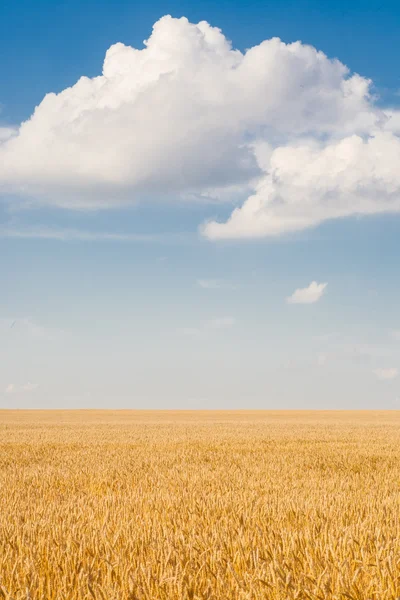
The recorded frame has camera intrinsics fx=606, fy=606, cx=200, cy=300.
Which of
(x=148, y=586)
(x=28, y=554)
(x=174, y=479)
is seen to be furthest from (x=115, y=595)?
(x=174, y=479)

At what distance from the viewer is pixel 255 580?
3.79 meters

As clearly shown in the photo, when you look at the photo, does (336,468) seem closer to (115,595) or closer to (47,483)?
(47,483)

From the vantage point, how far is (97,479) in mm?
10969

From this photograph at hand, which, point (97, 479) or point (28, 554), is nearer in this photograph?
point (28, 554)

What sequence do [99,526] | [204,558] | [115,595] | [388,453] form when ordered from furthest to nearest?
[388,453] < [99,526] < [204,558] < [115,595]

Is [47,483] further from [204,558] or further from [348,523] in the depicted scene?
[204,558]

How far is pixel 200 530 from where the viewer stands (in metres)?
5.73

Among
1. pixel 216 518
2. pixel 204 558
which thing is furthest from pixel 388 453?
pixel 204 558

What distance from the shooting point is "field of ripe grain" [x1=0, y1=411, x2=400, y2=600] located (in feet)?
12.5

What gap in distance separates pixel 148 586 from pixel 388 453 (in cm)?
1434

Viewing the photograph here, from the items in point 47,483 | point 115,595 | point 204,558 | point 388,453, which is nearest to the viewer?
point 115,595

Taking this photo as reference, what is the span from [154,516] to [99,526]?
2.32ft

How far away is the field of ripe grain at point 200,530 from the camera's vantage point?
150 inches

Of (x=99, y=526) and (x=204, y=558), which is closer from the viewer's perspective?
(x=204, y=558)
